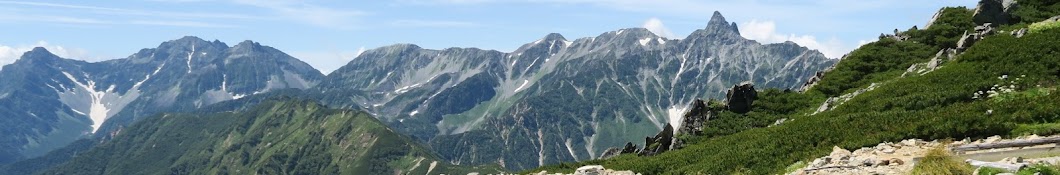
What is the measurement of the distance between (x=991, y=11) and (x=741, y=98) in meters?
25.7

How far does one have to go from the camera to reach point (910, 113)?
35312 millimetres

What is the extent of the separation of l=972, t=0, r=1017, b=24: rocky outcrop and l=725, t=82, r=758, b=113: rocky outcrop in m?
22.9

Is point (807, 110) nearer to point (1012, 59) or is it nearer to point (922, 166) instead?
point (1012, 59)

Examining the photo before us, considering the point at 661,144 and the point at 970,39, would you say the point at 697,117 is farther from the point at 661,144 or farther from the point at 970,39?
the point at 970,39

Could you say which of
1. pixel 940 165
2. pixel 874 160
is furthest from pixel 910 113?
pixel 940 165

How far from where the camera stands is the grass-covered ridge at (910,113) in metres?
28.4

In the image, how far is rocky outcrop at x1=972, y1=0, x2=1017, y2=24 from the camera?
70.4 m

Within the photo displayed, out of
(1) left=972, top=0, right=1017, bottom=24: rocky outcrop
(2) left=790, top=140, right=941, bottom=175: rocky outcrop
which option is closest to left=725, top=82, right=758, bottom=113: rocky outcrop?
(1) left=972, top=0, right=1017, bottom=24: rocky outcrop

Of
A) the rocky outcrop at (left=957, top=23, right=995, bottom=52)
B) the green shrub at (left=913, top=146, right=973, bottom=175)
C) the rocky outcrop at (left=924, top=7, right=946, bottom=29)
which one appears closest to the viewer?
the green shrub at (left=913, top=146, right=973, bottom=175)

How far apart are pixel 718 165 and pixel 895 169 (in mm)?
12842

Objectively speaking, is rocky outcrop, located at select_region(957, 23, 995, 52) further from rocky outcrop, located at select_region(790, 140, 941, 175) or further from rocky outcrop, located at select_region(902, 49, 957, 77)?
rocky outcrop, located at select_region(790, 140, 941, 175)

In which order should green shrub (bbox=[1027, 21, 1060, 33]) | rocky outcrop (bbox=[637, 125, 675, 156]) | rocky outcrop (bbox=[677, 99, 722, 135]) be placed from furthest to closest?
rocky outcrop (bbox=[677, 99, 722, 135])
rocky outcrop (bbox=[637, 125, 675, 156])
green shrub (bbox=[1027, 21, 1060, 33])

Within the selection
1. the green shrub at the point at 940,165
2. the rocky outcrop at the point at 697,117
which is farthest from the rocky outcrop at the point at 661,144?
the green shrub at the point at 940,165

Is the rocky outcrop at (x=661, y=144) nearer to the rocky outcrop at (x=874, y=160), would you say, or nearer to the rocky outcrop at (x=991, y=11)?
the rocky outcrop at (x=874, y=160)
